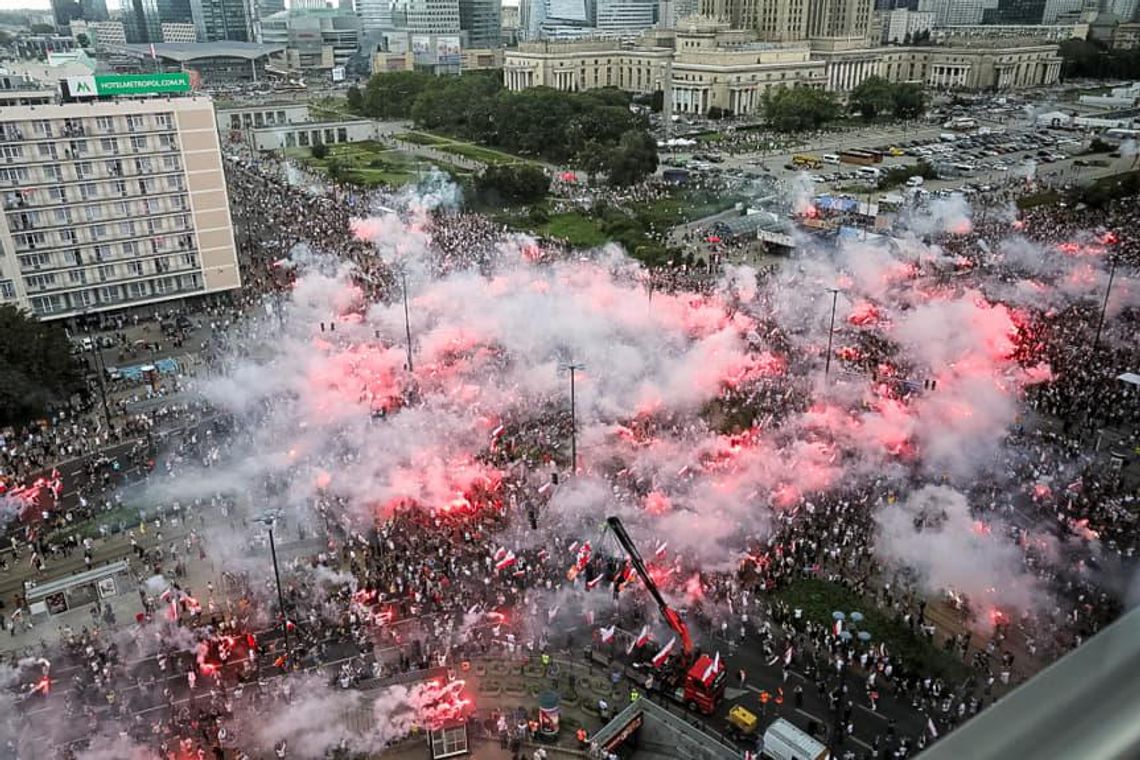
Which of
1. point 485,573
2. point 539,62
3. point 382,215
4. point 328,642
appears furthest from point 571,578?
point 539,62

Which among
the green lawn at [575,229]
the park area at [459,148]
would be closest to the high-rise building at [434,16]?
the park area at [459,148]

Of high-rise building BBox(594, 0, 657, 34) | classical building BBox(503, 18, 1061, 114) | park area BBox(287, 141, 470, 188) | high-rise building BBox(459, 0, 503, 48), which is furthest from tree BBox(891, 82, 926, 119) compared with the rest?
high-rise building BBox(459, 0, 503, 48)

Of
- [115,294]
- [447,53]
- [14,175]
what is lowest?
[115,294]

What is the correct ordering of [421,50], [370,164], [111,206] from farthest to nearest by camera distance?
[421,50]
[370,164]
[111,206]

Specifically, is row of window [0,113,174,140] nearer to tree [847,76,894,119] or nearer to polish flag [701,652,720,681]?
polish flag [701,652,720,681]

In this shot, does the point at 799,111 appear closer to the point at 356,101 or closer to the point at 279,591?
the point at 356,101

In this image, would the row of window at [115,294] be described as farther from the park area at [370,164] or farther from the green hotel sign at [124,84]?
the park area at [370,164]

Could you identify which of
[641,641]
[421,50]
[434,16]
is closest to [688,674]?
[641,641]
